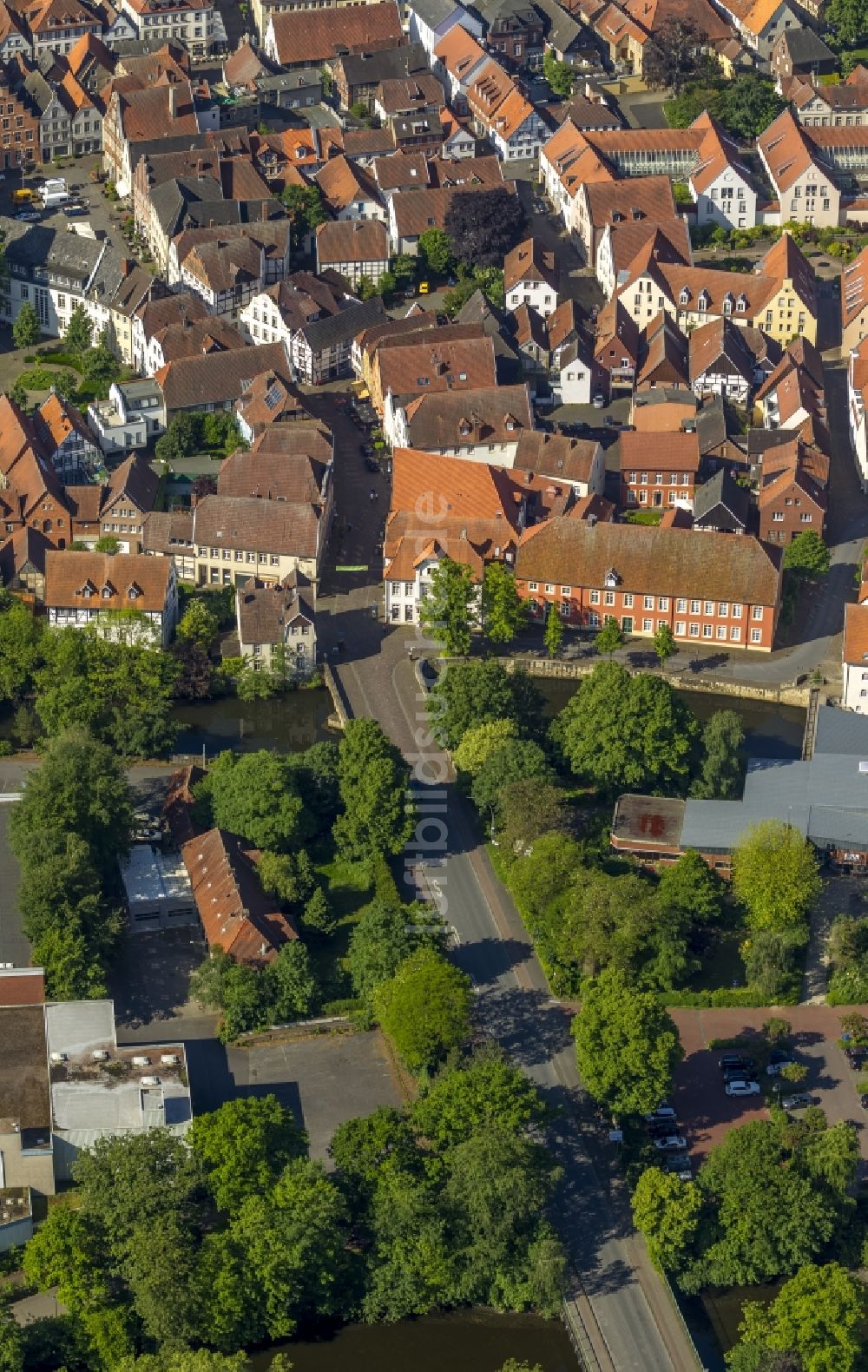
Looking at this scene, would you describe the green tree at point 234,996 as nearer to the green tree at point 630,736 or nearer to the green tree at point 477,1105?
the green tree at point 477,1105

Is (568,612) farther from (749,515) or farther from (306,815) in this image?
(306,815)

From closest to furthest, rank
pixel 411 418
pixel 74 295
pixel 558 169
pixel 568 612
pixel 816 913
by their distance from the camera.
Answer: pixel 816 913 < pixel 568 612 < pixel 411 418 < pixel 74 295 < pixel 558 169

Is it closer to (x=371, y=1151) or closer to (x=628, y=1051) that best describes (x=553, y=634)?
(x=628, y=1051)

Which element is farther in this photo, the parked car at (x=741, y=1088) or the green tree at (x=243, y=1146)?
the parked car at (x=741, y=1088)

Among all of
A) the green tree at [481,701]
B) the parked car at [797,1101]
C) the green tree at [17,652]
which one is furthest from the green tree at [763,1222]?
the green tree at [17,652]

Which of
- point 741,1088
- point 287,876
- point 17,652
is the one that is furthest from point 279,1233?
point 17,652

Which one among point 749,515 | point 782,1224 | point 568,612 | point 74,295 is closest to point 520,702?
point 568,612
